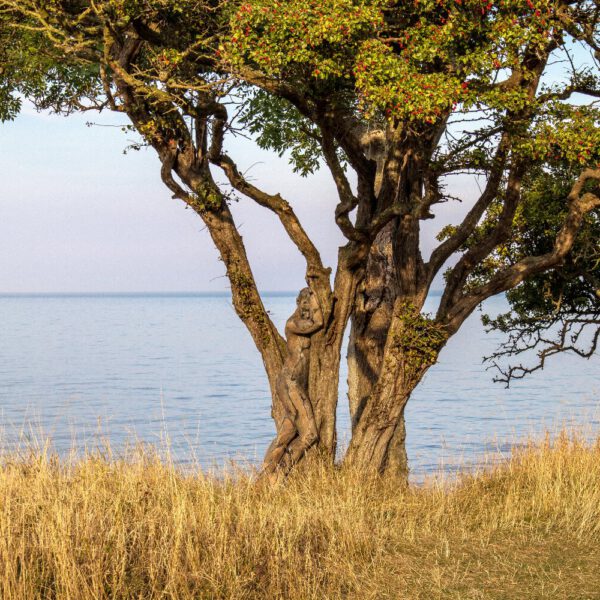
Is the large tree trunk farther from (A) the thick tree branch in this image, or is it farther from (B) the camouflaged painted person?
(B) the camouflaged painted person

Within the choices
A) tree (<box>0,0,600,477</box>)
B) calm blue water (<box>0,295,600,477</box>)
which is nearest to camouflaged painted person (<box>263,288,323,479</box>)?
tree (<box>0,0,600,477</box>)

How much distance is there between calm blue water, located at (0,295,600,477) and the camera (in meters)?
33.9

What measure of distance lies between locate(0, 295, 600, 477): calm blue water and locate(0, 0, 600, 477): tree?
3035mm

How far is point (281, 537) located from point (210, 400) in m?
39.3

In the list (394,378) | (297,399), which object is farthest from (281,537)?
(394,378)

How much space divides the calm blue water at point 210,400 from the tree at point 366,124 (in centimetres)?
303

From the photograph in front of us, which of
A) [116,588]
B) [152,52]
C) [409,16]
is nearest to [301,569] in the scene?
[116,588]

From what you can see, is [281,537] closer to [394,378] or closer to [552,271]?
[394,378]

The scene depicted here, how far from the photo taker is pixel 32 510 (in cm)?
973

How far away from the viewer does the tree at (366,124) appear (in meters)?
11.2

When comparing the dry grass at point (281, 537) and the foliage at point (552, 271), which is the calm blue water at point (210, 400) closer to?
the foliage at point (552, 271)

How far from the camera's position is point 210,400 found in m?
48.8

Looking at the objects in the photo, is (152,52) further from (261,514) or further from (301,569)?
(301,569)

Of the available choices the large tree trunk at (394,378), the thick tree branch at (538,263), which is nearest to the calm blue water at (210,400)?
the large tree trunk at (394,378)
